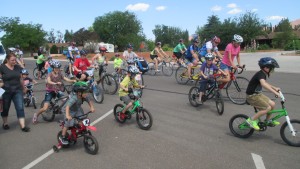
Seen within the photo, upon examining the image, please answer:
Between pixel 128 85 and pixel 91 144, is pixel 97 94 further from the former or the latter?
pixel 91 144

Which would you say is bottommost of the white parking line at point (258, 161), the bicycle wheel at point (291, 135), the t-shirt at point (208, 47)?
the white parking line at point (258, 161)

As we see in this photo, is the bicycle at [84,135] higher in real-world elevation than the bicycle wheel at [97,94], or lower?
lower

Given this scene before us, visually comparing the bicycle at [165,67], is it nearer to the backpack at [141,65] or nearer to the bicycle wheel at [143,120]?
the backpack at [141,65]

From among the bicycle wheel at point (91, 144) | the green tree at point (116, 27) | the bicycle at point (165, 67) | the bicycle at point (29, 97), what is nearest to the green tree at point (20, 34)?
the green tree at point (116, 27)

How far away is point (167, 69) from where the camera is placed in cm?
1752

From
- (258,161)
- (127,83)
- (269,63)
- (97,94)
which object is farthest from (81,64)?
(258,161)

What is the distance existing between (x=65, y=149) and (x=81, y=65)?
479 cm

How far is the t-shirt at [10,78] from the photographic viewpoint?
7223 mm

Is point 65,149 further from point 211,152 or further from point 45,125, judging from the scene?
point 211,152

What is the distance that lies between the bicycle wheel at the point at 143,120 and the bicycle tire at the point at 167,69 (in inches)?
406

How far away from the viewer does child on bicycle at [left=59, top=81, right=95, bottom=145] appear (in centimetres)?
580

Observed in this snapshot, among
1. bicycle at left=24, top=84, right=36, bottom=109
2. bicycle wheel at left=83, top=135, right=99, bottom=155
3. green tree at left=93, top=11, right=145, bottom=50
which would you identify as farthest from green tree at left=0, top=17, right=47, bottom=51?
bicycle wheel at left=83, top=135, right=99, bottom=155

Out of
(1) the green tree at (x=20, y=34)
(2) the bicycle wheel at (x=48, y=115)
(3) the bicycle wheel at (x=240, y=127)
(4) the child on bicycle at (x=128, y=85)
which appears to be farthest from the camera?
(1) the green tree at (x=20, y=34)

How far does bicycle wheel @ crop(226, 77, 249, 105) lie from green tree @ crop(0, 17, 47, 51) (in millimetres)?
67925
